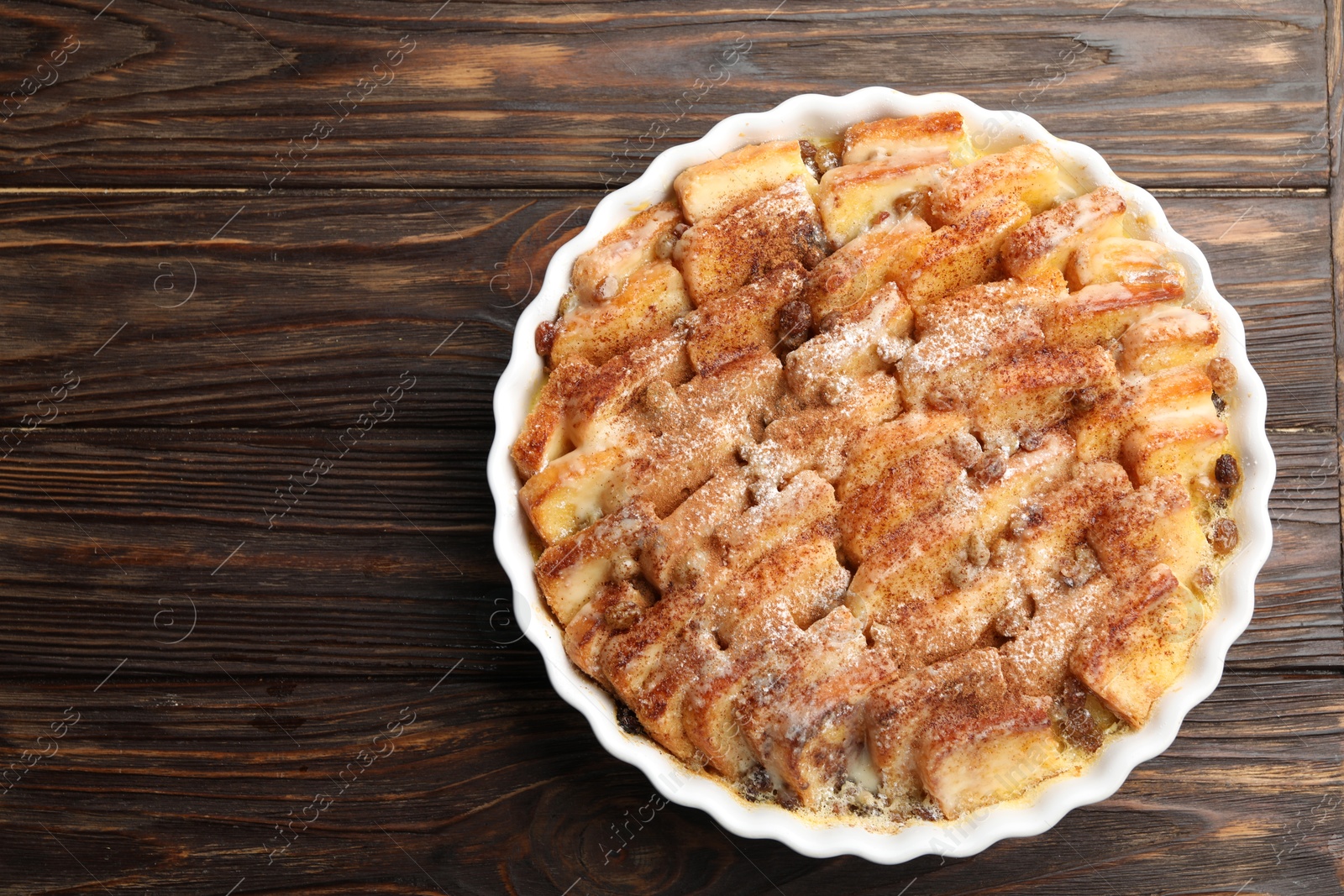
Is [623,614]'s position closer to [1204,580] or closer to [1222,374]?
[1204,580]

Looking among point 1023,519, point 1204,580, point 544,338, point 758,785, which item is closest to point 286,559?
point 544,338

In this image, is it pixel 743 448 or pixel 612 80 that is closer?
pixel 743 448

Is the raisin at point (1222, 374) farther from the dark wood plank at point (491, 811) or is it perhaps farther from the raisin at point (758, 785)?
the raisin at point (758, 785)

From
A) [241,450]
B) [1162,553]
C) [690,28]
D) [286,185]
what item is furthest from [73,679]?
[1162,553]

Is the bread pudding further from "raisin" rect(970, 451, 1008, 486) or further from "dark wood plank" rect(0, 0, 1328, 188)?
"dark wood plank" rect(0, 0, 1328, 188)

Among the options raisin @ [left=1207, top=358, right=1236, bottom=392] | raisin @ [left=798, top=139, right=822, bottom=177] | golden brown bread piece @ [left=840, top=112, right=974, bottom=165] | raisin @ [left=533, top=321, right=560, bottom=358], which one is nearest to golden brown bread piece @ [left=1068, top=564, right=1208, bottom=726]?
raisin @ [left=1207, top=358, right=1236, bottom=392]

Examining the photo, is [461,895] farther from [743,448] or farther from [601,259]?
[601,259]
